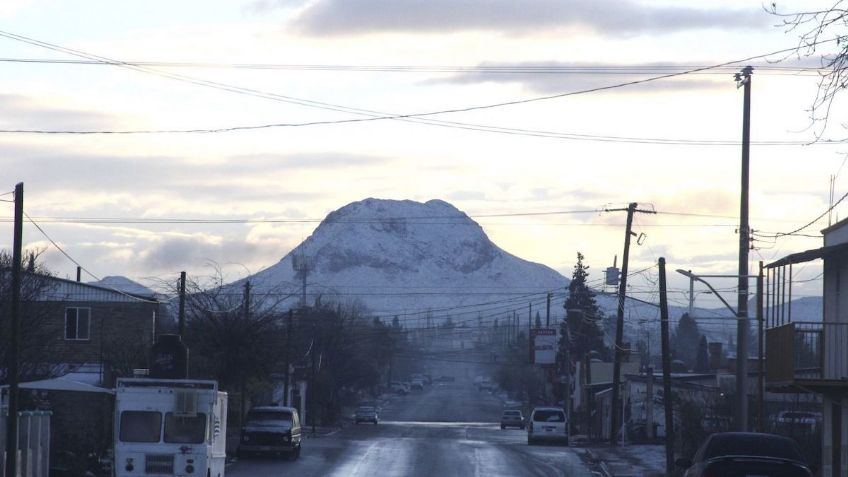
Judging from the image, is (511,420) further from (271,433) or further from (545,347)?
(271,433)

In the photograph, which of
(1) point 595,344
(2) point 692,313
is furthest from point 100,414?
(1) point 595,344

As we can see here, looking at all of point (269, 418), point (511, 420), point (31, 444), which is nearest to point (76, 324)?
point (269, 418)

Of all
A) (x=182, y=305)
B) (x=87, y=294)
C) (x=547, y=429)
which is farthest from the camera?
(x=87, y=294)

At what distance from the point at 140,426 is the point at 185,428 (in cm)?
101

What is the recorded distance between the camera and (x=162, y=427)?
96.9ft

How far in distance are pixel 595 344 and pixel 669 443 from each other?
3068 inches

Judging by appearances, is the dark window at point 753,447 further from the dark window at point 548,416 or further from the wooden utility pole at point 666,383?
the dark window at point 548,416

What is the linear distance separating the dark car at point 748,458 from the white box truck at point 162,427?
1167 cm

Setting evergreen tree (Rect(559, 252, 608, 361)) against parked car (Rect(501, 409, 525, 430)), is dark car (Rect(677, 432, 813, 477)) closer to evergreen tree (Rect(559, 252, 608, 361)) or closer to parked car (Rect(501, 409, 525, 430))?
parked car (Rect(501, 409, 525, 430))

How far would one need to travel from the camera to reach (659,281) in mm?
40531

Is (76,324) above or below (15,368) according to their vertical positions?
above

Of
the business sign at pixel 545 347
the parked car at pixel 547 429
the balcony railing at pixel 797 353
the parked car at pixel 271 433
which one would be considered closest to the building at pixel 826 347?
the balcony railing at pixel 797 353

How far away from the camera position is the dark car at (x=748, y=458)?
20.1 m

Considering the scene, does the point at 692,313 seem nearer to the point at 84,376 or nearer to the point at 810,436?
the point at 810,436
